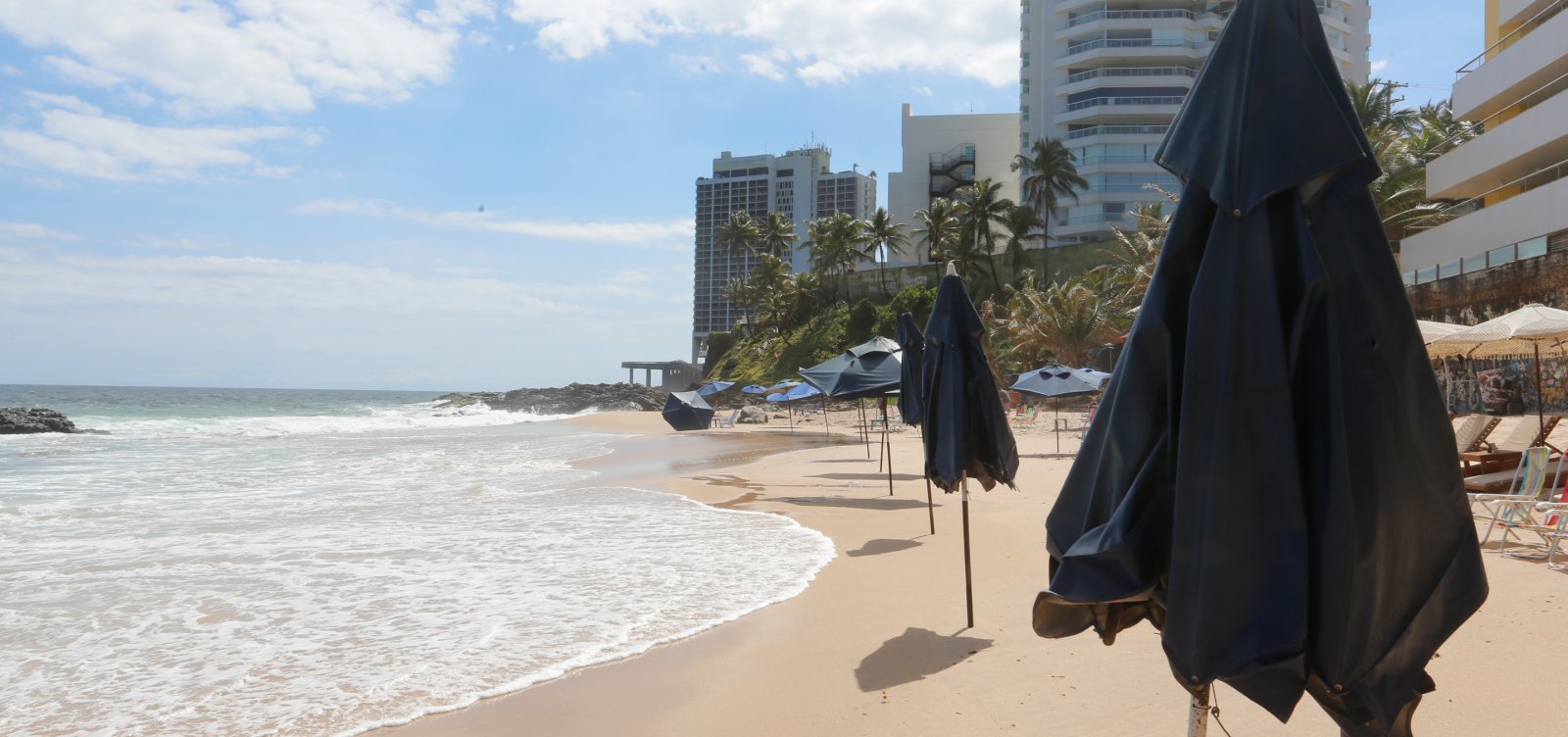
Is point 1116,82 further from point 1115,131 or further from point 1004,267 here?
point 1004,267

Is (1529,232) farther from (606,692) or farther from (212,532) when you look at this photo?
(212,532)

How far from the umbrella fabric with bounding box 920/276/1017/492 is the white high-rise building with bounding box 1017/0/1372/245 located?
52856 mm

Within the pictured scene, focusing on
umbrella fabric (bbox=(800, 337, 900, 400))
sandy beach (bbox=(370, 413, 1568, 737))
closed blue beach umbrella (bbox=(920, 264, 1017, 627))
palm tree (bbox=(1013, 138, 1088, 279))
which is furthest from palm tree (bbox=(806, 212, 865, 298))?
closed blue beach umbrella (bbox=(920, 264, 1017, 627))

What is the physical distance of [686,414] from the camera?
36.6 meters

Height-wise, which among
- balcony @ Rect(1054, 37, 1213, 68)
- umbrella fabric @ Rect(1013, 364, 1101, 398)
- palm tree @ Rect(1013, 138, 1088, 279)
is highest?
balcony @ Rect(1054, 37, 1213, 68)

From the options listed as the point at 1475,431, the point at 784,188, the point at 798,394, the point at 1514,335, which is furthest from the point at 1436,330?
the point at 784,188

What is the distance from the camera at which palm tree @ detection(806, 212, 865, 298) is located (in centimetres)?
6144

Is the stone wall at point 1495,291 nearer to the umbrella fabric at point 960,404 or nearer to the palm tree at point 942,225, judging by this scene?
the umbrella fabric at point 960,404

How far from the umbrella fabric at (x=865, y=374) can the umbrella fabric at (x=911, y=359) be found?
1.84m

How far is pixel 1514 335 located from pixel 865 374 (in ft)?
25.4

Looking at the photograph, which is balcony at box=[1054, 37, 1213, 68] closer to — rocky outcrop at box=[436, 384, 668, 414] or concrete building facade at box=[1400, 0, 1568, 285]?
concrete building facade at box=[1400, 0, 1568, 285]

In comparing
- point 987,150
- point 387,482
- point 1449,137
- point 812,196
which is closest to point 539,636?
point 387,482

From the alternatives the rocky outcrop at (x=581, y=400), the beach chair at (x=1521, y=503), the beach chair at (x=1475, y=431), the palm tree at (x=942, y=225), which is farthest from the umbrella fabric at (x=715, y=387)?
the beach chair at (x=1521, y=503)

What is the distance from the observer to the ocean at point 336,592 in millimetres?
5488
